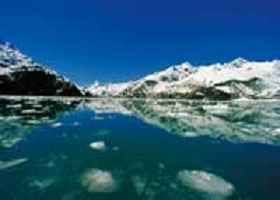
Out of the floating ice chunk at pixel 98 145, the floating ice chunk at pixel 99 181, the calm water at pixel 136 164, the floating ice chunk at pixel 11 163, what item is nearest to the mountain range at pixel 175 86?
the calm water at pixel 136 164

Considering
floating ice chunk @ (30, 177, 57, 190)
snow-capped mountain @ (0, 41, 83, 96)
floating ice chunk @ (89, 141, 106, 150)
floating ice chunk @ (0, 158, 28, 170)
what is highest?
snow-capped mountain @ (0, 41, 83, 96)

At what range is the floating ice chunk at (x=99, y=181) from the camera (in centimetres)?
513

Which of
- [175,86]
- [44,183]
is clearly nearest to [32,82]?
[44,183]

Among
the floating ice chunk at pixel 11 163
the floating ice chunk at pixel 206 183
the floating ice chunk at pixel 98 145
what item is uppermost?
the floating ice chunk at pixel 98 145

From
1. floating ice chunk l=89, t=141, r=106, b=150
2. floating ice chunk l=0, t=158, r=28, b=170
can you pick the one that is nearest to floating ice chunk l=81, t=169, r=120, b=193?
floating ice chunk l=0, t=158, r=28, b=170

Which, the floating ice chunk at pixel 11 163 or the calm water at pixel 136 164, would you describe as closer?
the calm water at pixel 136 164

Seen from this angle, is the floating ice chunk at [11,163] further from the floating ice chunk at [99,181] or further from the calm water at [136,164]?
the floating ice chunk at [99,181]

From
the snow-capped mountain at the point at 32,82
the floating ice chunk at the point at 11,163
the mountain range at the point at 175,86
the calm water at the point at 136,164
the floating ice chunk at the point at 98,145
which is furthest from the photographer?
the mountain range at the point at 175,86

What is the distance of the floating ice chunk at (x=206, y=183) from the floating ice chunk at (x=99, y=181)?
1067 mm

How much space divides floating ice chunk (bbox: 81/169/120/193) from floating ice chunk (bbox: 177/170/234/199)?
107 cm

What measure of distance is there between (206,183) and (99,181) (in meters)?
1.63

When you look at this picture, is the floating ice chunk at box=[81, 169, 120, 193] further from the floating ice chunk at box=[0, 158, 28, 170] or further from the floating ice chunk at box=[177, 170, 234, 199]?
the floating ice chunk at box=[0, 158, 28, 170]

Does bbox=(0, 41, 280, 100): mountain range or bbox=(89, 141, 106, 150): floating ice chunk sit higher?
bbox=(0, 41, 280, 100): mountain range

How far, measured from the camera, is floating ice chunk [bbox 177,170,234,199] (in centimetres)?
516
